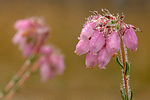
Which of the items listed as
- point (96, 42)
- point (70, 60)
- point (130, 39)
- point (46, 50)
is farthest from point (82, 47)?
point (70, 60)

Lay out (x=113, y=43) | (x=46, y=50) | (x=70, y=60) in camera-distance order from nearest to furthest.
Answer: (x=113, y=43)
(x=46, y=50)
(x=70, y=60)

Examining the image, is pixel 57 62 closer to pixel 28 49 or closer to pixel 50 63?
pixel 50 63

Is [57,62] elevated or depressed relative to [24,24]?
depressed

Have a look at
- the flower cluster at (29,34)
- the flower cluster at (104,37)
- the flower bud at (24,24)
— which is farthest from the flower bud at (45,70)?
the flower cluster at (104,37)

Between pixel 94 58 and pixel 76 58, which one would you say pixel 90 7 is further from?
pixel 94 58

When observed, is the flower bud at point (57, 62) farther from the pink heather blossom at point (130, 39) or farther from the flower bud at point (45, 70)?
the pink heather blossom at point (130, 39)

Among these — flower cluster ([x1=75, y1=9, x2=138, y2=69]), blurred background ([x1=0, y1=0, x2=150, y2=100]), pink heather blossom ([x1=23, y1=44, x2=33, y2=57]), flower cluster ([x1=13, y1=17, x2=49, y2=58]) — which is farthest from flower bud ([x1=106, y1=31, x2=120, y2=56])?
blurred background ([x1=0, y1=0, x2=150, y2=100])

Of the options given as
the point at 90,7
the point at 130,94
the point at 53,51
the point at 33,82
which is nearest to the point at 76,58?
the point at 33,82

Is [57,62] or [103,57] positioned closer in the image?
[103,57]
